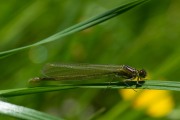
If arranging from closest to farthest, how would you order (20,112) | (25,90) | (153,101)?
1. (20,112)
2. (25,90)
3. (153,101)

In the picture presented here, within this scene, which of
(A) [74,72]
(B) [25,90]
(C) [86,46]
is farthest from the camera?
(C) [86,46]

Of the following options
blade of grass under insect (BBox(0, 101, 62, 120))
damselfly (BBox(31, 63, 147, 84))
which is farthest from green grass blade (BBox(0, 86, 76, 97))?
damselfly (BBox(31, 63, 147, 84))

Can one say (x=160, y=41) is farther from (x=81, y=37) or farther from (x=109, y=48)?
(x=81, y=37)

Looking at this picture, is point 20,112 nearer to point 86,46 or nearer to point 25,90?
point 25,90

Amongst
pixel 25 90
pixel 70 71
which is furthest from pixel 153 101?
pixel 25 90

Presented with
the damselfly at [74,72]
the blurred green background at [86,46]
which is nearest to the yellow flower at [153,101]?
the blurred green background at [86,46]

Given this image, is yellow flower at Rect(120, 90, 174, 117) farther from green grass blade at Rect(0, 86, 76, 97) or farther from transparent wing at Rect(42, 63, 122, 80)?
green grass blade at Rect(0, 86, 76, 97)

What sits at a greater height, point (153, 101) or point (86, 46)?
point (86, 46)

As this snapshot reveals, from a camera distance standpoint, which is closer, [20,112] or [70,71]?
[20,112]

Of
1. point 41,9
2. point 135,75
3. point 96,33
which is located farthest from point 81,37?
point 135,75
